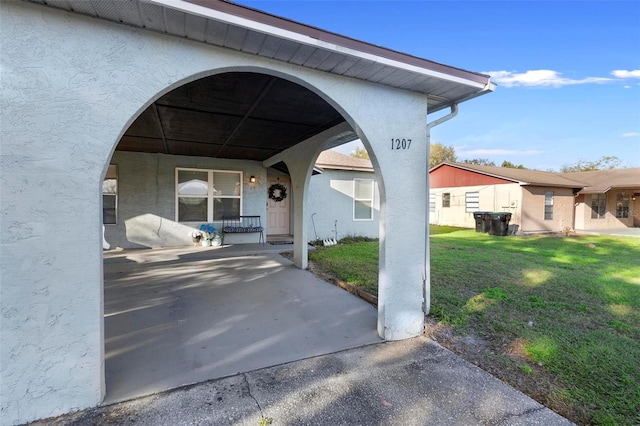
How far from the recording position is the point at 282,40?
224cm

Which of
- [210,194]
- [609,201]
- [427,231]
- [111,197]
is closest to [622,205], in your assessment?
[609,201]

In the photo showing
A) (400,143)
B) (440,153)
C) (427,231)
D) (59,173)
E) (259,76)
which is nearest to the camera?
(59,173)

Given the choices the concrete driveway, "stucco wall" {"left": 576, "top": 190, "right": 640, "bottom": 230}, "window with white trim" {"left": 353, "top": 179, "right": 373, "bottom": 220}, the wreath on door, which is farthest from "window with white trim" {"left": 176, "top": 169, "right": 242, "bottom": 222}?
"stucco wall" {"left": 576, "top": 190, "right": 640, "bottom": 230}

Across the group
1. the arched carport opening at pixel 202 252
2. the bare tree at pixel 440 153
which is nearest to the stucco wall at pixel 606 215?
the bare tree at pixel 440 153

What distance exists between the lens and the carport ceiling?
3.29 meters

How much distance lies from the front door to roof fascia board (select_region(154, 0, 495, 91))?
313 inches

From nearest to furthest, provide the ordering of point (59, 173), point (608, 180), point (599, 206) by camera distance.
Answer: point (59, 173)
point (599, 206)
point (608, 180)

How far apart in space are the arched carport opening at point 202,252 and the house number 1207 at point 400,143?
44.5 inches

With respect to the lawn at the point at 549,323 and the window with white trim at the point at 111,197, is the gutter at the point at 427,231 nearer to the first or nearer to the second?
the lawn at the point at 549,323

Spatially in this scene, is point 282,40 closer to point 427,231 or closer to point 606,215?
point 427,231

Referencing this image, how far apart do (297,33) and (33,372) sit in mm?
2993

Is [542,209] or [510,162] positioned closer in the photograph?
[542,209]

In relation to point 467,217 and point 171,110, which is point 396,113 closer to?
point 171,110

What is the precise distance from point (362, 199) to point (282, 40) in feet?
29.5
